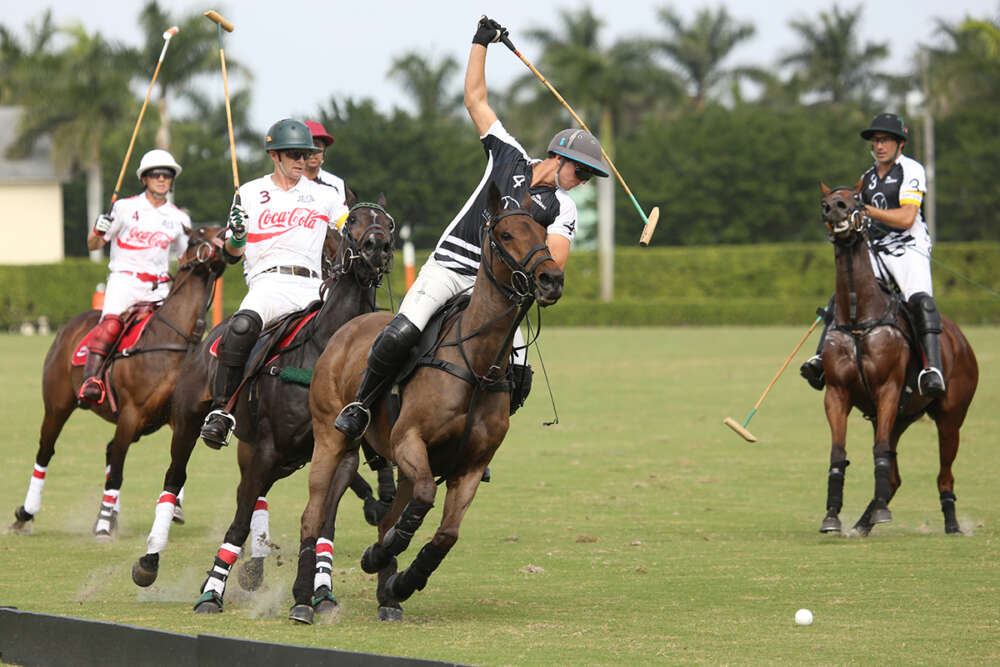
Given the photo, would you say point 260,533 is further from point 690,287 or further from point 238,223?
point 690,287

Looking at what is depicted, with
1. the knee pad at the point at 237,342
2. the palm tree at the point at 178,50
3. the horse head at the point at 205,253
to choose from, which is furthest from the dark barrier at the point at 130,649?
the palm tree at the point at 178,50

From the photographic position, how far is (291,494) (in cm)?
1421

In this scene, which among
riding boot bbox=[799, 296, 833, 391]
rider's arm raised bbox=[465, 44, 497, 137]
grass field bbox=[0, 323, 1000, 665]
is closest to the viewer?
grass field bbox=[0, 323, 1000, 665]

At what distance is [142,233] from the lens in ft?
41.6

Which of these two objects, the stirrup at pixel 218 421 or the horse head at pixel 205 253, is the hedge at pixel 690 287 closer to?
the horse head at pixel 205 253

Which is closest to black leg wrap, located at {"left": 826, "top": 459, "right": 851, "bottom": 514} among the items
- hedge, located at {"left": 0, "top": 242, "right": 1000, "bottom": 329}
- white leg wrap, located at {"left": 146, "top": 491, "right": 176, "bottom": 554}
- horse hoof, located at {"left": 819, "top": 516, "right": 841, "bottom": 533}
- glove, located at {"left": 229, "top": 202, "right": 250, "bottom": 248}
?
horse hoof, located at {"left": 819, "top": 516, "right": 841, "bottom": 533}

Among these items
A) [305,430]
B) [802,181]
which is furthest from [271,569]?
[802,181]

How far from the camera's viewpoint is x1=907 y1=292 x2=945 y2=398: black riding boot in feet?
37.6

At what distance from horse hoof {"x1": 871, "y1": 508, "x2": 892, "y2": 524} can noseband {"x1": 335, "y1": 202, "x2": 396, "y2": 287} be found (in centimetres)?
446

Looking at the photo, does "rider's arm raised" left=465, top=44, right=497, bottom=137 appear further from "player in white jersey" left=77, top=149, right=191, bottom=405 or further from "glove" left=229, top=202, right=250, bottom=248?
"player in white jersey" left=77, top=149, right=191, bottom=405

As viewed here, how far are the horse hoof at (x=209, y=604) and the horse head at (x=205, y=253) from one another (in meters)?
3.82

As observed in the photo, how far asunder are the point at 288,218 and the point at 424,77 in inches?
2795

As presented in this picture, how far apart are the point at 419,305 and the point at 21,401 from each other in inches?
692

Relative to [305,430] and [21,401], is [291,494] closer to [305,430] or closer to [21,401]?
[305,430]
